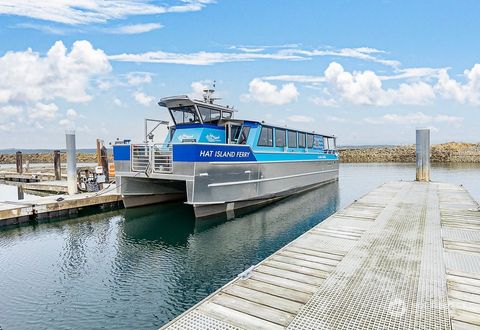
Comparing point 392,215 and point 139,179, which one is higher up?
point 139,179

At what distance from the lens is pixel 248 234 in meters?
9.73

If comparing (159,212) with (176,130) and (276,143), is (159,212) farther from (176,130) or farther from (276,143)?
(276,143)

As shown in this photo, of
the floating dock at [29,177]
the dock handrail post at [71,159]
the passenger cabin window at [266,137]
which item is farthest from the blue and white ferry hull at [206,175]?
the floating dock at [29,177]

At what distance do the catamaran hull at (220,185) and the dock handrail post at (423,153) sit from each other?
20.9 feet

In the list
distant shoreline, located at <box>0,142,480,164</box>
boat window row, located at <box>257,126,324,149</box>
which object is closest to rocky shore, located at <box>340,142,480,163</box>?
distant shoreline, located at <box>0,142,480,164</box>

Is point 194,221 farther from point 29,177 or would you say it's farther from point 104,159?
point 29,177

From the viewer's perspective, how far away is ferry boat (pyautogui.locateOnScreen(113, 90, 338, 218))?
1075 centimetres

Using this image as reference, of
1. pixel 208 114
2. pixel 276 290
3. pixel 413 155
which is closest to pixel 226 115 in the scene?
pixel 208 114

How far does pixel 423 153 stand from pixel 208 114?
40.1 feet

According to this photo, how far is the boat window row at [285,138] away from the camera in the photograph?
555 inches

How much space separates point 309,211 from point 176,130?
6.30m

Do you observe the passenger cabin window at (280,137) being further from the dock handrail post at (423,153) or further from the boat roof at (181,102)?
the dock handrail post at (423,153)

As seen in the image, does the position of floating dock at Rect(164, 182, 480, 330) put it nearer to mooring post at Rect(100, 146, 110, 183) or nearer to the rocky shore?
mooring post at Rect(100, 146, 110, 183)

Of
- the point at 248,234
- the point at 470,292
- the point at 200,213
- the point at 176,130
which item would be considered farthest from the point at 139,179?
the point at 470,292
